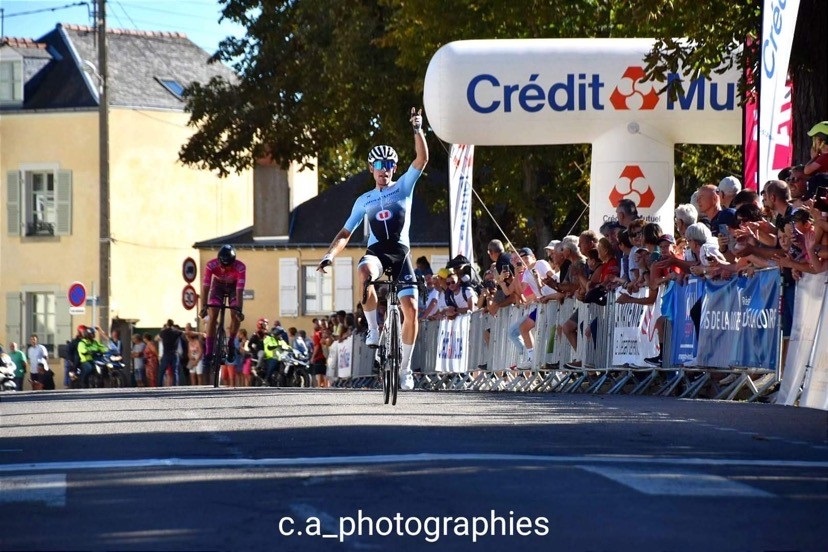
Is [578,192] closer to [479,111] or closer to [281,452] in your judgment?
[479,111]

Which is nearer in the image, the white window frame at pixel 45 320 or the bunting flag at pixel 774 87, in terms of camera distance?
the bunting flag at pixel 774 87

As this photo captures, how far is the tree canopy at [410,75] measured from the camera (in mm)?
23109

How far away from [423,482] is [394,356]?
7834mm

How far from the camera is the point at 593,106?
→ 2406cm

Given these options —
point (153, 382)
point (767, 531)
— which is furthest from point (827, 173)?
point (153, 382)

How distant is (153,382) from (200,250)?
1518cm

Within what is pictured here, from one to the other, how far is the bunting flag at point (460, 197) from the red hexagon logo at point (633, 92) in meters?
6.42

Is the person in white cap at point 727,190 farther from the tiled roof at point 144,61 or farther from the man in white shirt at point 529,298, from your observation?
the tiled roof at point 144,61

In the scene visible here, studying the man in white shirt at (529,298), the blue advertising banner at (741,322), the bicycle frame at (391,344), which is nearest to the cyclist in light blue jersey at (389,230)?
the bicycle frame at (391,344)

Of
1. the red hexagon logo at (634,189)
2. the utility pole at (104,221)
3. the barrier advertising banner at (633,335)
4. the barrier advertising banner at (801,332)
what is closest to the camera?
the barrier advertising banner at (801,332)

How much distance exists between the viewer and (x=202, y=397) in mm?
18531

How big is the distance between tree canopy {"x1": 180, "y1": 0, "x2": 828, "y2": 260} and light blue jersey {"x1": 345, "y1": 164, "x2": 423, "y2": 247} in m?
6.74

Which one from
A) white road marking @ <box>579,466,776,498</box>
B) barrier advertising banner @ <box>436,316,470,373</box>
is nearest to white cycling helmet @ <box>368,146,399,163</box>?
white road marking @ <box>579,466,776,498</box>

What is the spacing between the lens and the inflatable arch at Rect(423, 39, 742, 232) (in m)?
23.8
